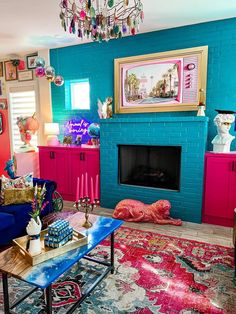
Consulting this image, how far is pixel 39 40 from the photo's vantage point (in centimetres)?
410

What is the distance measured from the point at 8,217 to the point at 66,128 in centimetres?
244

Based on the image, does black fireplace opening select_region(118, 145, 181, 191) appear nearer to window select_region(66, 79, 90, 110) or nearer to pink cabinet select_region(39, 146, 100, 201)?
pink cabinet select_region(39, 146, 100, 201)

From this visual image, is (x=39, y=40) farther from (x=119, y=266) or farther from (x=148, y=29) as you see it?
(x=119, y=266)

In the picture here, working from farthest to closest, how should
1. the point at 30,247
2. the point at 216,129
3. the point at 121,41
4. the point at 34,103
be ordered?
the point at 34,103 < the point at 121,41 < the point at 216,129 < the point at 30,247

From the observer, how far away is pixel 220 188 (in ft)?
10.7

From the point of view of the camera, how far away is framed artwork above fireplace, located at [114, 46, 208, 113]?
11.5ft

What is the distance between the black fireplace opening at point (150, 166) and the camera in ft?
11.8

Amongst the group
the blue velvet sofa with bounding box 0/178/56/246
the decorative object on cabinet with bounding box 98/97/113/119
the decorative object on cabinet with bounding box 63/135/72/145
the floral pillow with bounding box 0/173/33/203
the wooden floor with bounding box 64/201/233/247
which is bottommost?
the wooden floor with bounding box 64/201/233/247

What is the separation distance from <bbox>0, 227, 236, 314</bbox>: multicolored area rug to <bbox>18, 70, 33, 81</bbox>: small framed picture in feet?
12.6

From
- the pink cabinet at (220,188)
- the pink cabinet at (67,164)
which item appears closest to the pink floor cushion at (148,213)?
the pink cabinet at (220,188)

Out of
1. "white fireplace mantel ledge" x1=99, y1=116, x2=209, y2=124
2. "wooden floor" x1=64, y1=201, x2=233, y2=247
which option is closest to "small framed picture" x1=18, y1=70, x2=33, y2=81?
"white fireplace mantel ledge" x1=99, y1=116, x2=209, y2=124

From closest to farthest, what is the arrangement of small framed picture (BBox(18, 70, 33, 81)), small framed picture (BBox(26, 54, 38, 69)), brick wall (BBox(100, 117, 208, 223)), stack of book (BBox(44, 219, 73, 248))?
stack of book (BBox(44, 219, 73, 248)) < brick wall (BBox(100, 117, 208, 223)) < small framed picture (BBox(26, 54, 38, 69)) < small framed picture (BBox(18, 70, 33, 81))

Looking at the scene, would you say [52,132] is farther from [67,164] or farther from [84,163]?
[84,163]

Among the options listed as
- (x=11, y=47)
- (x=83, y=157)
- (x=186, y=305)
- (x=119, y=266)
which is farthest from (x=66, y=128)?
(x=186, y=305)
